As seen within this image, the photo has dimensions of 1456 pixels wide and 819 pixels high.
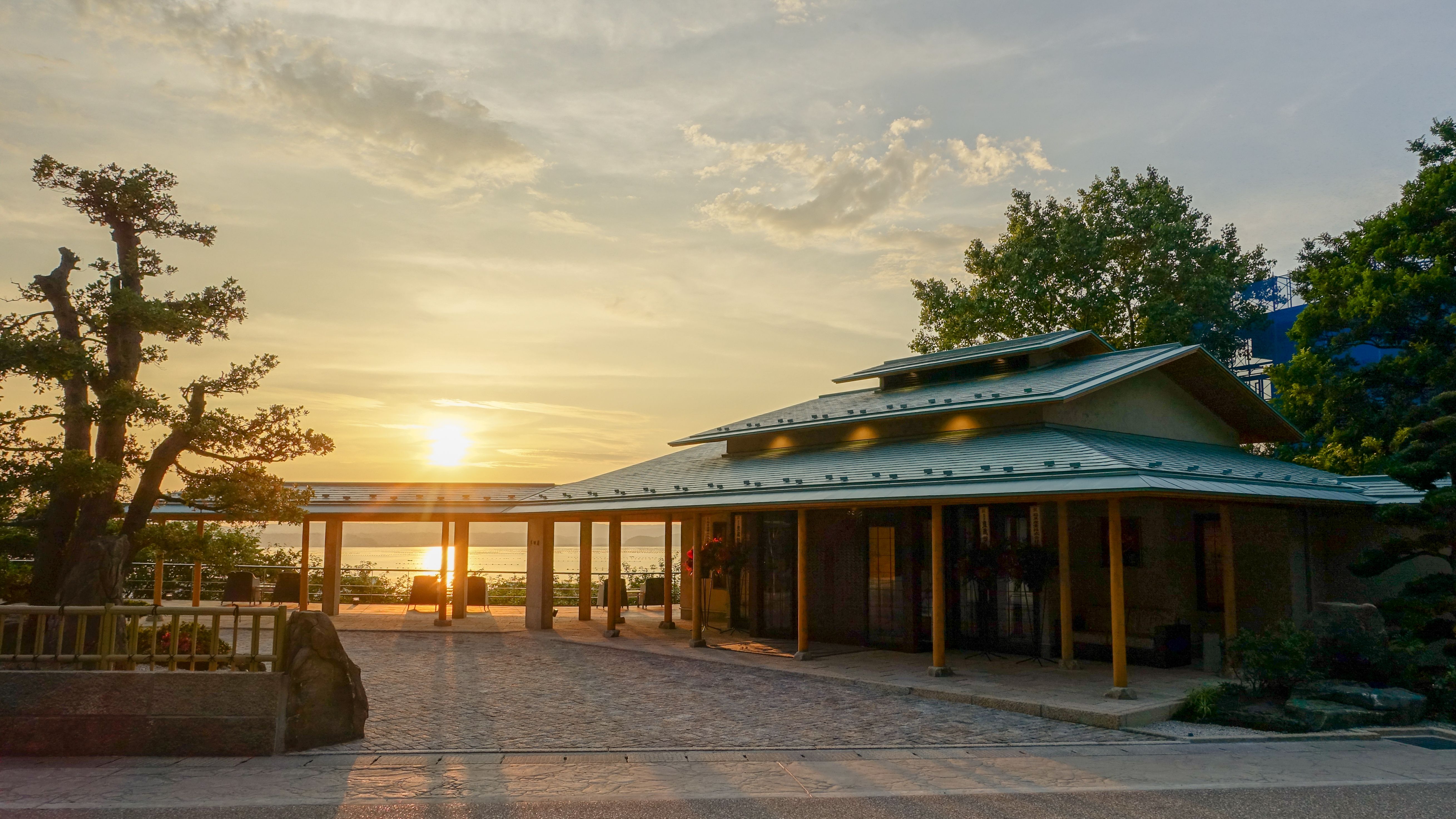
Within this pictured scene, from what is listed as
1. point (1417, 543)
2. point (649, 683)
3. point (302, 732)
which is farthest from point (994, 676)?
point (302, 732)

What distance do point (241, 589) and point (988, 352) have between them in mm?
18505

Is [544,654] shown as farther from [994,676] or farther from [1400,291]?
[1400,291]

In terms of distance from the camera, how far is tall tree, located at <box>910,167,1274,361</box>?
3120 cm

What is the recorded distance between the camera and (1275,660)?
11.4 meters

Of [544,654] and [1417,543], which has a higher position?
[1417,543]

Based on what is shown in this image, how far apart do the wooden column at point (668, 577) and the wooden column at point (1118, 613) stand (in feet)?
34.3

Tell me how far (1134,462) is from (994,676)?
3675mm

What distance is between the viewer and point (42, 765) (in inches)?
335

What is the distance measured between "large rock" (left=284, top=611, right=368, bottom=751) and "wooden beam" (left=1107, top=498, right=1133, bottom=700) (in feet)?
28.9

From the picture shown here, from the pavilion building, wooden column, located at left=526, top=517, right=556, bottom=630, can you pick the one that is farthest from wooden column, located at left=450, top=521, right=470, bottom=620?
the pavilion building

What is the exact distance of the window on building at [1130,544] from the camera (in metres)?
15.2

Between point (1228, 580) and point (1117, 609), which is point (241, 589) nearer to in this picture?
point (1117, 609)

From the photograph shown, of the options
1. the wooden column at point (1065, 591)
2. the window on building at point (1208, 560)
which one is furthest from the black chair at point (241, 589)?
the window on building at point (1208, 560)

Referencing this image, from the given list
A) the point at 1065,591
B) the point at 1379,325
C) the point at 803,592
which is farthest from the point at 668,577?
the point at 1379,325
